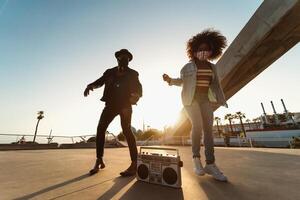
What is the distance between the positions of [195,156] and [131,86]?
1153mm

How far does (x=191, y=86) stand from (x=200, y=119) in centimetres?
42

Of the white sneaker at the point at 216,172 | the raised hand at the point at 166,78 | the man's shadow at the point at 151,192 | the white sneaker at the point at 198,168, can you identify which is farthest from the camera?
the raised hand at the point at 166,78

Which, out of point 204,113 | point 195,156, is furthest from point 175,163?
point 204,113

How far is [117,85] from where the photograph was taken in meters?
1.97

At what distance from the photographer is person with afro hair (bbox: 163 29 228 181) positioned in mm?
1692

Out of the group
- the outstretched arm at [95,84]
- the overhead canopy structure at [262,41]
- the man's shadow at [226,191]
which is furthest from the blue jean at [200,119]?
the overhead canopy structure at [262,41]

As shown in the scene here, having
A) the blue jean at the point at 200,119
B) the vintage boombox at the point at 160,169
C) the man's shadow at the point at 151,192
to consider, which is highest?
the blue jean at the point at 200,119

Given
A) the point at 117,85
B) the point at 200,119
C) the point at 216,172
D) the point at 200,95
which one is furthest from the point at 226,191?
the point at 117,85

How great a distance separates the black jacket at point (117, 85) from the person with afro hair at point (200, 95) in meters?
0.41

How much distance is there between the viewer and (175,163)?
110 centimetres

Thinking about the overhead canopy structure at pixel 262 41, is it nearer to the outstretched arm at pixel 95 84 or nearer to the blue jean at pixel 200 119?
the blue jean at pixel 200 119

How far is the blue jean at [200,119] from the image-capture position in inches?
68.8

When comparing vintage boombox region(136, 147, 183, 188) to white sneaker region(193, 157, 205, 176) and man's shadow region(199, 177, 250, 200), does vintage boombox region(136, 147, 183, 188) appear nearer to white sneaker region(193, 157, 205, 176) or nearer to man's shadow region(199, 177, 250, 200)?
man's shadow region(199, 177, 250, 200)

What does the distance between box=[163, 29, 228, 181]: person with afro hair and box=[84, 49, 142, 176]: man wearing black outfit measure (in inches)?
18.8
